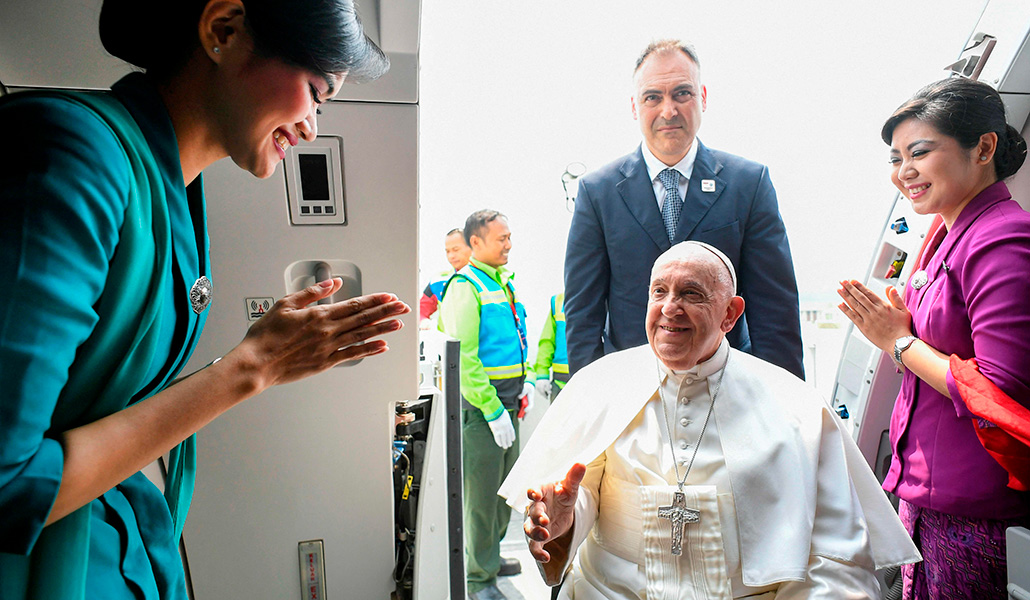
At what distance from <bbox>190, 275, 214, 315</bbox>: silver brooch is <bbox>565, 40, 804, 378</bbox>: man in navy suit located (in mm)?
1261

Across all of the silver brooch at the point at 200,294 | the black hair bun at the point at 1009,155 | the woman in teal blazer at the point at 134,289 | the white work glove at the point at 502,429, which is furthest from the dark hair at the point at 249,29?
the white work glove at the point at 502,429

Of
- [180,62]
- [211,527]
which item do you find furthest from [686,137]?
[211,527]

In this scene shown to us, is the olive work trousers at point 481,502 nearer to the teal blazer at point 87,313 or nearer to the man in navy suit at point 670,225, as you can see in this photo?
the man in navy suit at point 670,225

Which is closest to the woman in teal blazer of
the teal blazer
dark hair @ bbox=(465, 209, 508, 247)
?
the teal blazer

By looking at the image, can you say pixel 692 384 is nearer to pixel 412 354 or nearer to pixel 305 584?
pixel 412 354

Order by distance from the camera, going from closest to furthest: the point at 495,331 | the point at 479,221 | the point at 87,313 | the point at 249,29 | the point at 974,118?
the point at 87,313, the point at 249,29, the point at 974,118, the point at 495,331, the point at 479,221

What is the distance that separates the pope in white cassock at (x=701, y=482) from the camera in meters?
1.44

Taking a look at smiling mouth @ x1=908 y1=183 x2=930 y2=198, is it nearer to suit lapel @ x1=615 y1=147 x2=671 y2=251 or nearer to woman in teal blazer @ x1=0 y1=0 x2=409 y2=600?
suit lapel @ x1=615 y1=147 x2=671 y2=251

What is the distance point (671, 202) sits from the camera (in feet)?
6.56

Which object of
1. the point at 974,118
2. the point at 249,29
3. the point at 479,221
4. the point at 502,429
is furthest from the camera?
the point at 479,221

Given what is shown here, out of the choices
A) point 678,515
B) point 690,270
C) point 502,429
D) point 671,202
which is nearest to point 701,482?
point 678,515

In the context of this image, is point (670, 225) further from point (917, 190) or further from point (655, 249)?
point (917, 190)

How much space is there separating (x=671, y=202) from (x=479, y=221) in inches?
80.6

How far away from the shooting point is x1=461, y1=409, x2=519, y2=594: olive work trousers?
3.42 m
